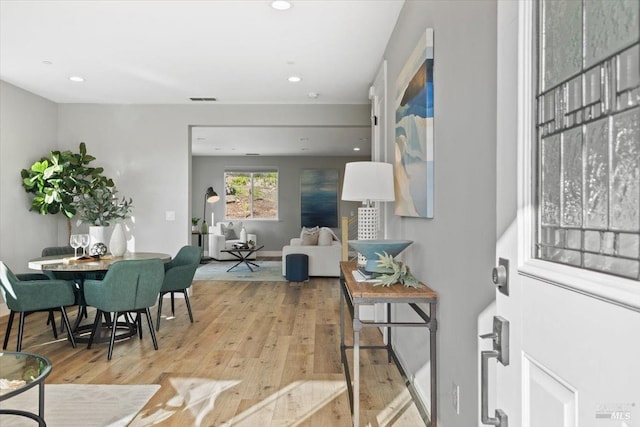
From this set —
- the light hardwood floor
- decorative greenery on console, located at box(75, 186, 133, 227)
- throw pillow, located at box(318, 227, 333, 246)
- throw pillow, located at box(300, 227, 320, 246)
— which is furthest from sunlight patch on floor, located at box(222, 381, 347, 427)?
throw pillow, located at box(300, 227, 320, 246)

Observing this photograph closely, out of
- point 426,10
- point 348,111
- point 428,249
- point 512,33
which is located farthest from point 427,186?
point 348,111

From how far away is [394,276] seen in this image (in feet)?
7.85

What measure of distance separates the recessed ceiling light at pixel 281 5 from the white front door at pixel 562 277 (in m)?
2.47

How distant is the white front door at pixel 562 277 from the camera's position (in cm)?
64

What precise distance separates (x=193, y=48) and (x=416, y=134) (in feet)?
8.34

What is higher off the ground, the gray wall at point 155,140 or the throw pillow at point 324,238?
the gray wall at point 155,140

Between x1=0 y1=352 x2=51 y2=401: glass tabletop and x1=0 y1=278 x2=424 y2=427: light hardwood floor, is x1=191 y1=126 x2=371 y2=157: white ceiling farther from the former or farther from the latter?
x1=0 y1=352 x2=51 y2=401: glass tabletop

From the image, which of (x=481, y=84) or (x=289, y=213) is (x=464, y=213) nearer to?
(x=481, y=84)

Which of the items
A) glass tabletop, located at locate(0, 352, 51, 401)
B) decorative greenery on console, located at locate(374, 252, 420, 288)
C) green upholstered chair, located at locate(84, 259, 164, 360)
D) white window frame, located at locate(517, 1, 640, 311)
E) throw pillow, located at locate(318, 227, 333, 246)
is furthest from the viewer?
throw pillow, located at locate(318, 227, 333, 246)

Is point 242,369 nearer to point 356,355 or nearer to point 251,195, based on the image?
point 356,355

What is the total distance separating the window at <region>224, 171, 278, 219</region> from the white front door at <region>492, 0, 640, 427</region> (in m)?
11.1

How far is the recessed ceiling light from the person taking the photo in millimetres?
3180

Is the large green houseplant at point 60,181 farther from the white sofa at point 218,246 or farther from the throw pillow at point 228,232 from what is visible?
the throw pillow at point 228,232

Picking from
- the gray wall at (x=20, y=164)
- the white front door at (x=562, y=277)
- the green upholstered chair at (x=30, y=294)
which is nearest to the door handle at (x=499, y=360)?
the white front door at (x=562, y=277)
